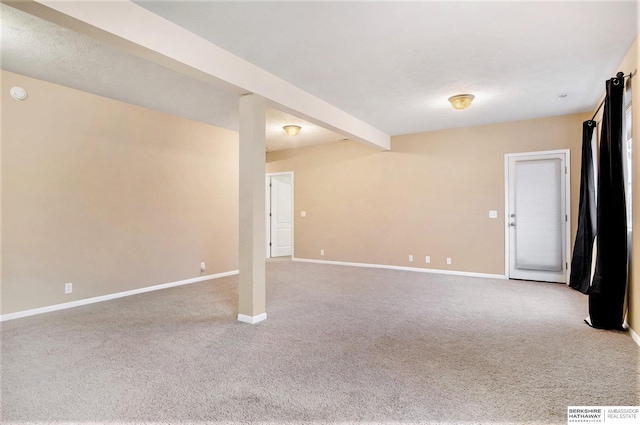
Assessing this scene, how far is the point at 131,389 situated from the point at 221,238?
160 inches

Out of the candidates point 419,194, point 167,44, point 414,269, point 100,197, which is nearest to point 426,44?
point 167,44

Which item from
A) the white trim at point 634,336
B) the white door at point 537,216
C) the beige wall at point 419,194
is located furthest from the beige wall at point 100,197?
the white trim at point 634,336

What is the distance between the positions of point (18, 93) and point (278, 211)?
575 centimetres

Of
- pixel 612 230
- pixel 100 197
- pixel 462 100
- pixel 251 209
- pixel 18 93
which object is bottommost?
pixel 612 230

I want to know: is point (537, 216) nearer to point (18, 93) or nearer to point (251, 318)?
point (251, 318)

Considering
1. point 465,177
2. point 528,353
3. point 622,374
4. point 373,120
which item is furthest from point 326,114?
point 622,374

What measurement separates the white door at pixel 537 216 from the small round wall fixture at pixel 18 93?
6.84m

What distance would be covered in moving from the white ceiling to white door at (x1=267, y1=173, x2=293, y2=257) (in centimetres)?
394

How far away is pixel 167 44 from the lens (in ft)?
8.89

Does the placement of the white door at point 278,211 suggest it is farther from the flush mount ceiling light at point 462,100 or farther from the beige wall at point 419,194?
the flush mount ceiling light at point 462,100

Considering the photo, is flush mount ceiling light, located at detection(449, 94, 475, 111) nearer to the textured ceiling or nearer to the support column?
the textured ceiling

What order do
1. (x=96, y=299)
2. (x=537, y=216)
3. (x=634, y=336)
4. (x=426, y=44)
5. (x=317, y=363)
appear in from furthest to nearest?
1. (x=537, y=216)
2. (x=96, y=299)
3. (x=426, y=44)
4. (x=634, y=336)
5. (x=317, y=363)

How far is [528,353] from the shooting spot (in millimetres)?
2666

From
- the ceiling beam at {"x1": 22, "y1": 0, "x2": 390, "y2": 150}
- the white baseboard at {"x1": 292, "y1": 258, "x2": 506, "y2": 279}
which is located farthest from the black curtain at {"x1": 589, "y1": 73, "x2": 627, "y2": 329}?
the ceiling beam at {"x1": 22, "y1": 0, "x2": 390, "y2": 150}
